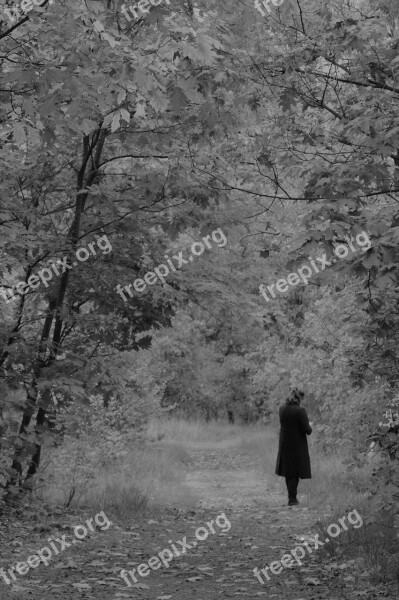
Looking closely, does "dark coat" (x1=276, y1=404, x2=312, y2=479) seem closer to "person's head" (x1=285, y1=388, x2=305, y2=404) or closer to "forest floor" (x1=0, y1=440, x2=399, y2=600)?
"person's head" (x1=285, y1=388, x2=305, y2=404)

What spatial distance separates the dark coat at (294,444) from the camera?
37.5ft

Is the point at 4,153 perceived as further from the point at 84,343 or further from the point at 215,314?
the point at 215,314

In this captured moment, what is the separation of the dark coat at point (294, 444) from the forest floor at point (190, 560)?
1.77ft

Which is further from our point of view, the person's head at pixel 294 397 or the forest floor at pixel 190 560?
the person's head at pixel 294 397

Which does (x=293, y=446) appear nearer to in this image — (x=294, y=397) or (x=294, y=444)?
(x=294, y=444)

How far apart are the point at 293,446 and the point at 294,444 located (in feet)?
0.12

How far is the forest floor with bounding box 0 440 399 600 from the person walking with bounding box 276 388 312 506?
42 cm

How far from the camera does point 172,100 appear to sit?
5.24m

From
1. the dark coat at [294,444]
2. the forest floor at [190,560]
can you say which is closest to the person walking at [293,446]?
the dark coat at [294,444]

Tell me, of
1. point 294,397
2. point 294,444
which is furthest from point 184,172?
point 294,444

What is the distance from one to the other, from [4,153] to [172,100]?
369 cm

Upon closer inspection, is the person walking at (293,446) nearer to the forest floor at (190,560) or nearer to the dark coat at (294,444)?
the dark coat at (294,444)

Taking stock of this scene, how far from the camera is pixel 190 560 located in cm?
752

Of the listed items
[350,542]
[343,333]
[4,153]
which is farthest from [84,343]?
[343,333]
